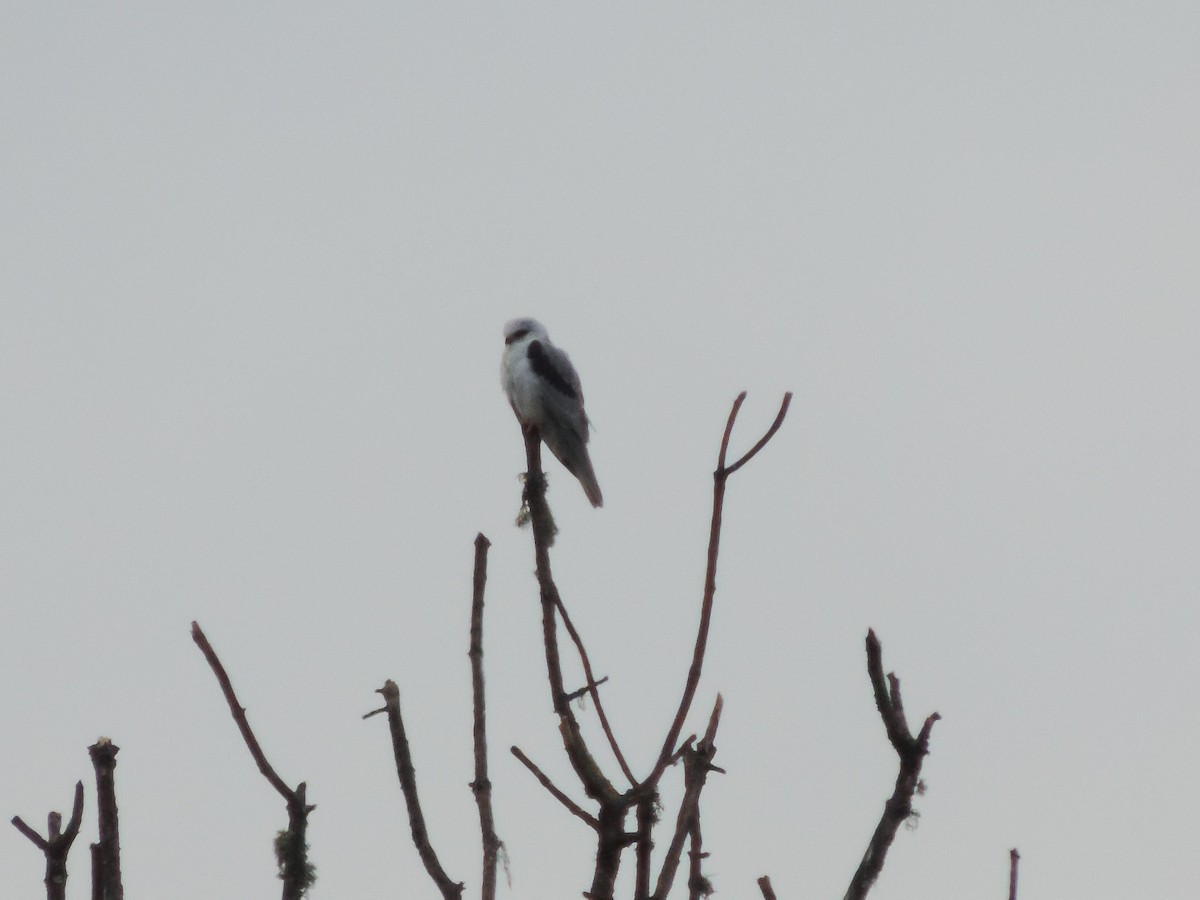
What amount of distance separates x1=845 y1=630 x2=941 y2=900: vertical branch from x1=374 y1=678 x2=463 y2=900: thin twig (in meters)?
0.81

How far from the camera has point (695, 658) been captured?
2.35 meters

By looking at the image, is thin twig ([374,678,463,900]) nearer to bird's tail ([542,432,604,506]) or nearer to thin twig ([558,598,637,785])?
thin twig ([558,598,637,785])

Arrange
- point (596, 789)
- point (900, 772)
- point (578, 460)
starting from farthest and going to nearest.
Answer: point (578, 460) → point (596, 789) → point (900, 772)

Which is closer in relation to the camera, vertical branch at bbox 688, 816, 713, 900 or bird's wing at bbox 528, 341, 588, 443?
vertical branch at bbox 688, 816, 713, 900

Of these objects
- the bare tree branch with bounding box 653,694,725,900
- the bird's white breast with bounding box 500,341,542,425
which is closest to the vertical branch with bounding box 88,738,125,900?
the bare tree branch with bounding box 653,694,725,900

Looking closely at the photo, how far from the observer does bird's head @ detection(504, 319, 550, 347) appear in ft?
36.2

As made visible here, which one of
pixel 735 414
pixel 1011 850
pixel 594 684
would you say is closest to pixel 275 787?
pixel 594 684

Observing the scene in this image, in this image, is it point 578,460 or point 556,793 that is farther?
point 578,460

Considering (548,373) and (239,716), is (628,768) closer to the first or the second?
(239,716)

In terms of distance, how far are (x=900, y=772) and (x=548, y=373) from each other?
28.3ft

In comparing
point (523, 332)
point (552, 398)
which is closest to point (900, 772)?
point (552, 398)

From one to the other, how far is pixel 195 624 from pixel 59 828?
1.50 feet

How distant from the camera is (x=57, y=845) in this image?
243 cm

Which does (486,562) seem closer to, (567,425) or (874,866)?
(874,866)
